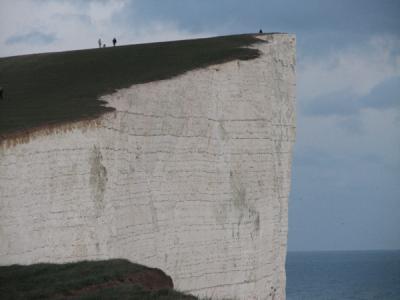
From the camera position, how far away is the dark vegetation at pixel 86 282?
19.6 m

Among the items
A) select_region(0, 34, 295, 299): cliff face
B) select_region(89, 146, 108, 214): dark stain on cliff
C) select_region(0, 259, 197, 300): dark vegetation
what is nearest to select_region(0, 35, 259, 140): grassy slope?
select_region(0, 34, 295, 299): cliff face

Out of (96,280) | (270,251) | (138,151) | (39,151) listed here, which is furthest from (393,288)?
(96,280)

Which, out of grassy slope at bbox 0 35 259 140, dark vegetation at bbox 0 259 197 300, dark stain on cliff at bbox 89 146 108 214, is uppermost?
grassy slope at bbox 0 35 259 140

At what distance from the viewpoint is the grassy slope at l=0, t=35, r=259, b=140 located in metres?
31.9

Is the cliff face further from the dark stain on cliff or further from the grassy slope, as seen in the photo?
the grassy slope

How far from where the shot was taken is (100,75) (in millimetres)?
41031

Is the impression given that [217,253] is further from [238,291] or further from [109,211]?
[109,211]

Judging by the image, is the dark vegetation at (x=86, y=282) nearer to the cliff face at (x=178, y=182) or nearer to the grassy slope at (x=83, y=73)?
the cliff face at (x=178, y=182)

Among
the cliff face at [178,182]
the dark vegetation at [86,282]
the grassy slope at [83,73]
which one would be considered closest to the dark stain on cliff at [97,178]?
the cliff face at [178,182]

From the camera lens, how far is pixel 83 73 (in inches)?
1671

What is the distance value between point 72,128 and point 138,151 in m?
5.50

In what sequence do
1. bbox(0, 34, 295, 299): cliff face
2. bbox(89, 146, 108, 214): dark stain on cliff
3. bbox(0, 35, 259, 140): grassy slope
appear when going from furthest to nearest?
bbox(0, 35, 259, 140): grassy slope < bbox(89, 146, 108, 214): dark stain on cliff < bbox(0, 34, 295, 299): cliff face

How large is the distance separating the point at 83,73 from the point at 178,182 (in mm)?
7132

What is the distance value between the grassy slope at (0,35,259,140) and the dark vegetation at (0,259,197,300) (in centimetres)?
568
